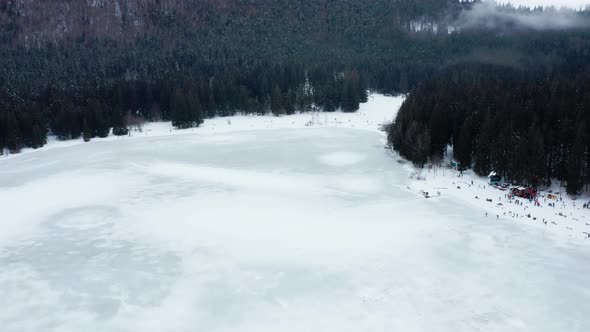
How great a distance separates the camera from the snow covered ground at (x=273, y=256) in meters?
19.7

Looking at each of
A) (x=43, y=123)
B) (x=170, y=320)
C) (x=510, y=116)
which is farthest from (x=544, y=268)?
(x=43, y=123)

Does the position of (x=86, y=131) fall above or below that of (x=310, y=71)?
below

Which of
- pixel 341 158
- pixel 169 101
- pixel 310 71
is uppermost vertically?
pixel 310 71

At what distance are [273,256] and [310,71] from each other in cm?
9098

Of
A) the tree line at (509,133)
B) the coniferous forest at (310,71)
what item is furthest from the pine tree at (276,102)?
the tree line at (509,133)

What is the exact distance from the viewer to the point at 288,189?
39.4m

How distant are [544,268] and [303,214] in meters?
16.3

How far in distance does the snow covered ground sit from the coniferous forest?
363 inches

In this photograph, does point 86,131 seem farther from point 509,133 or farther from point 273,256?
point 509,133

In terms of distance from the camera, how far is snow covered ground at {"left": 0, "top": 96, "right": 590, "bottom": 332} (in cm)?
1970

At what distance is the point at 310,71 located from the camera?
111062mm

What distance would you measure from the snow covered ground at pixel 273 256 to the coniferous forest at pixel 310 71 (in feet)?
30.3

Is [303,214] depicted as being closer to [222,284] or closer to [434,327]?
[222,284]

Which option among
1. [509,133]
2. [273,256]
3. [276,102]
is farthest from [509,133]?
[276,102]
